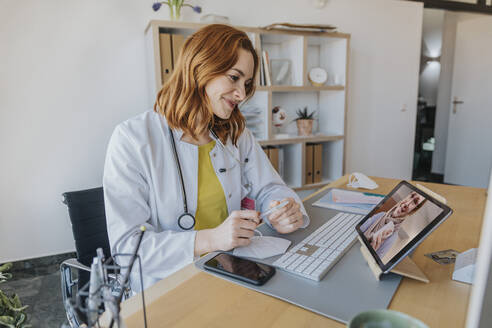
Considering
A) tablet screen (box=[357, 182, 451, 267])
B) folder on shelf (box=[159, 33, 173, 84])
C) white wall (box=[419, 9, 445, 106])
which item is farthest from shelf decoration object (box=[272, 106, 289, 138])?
white wall (box=[419, 9, 445, 106])

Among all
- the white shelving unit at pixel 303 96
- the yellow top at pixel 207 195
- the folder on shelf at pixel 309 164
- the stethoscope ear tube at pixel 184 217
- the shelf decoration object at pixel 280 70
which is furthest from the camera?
the folder on shelf at pixel 309 164

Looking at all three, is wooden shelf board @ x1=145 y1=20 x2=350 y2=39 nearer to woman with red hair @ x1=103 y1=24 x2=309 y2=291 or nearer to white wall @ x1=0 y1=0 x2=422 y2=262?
white wall @ x1=0 y1=0 x2=422 y2=262

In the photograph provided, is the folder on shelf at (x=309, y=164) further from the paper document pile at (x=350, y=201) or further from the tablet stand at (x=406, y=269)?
the tablet stand at (x=406, y=269)

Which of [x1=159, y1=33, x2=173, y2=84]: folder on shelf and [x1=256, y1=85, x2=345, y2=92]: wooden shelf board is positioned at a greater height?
Answer: [x1=159, y1=33, x2=173, y2=84]: folder on shelf

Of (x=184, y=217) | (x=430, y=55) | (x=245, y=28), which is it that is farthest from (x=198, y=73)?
(x=430, y=55)

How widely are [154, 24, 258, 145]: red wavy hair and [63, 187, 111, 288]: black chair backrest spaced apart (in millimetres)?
434

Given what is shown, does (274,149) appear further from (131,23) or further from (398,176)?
(398,176)

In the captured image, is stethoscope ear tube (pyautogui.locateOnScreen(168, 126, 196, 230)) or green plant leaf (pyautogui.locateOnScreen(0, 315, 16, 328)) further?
stethoscope ear tube (pyautogui.locateOnScreen(168, 126, 196, 230))

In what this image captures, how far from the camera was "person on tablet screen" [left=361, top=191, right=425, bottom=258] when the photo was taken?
0.77 metres

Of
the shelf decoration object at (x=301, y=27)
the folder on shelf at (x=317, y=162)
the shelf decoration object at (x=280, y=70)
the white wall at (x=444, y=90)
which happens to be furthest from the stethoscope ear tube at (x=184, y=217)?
the white wall at (x=444, y=90)

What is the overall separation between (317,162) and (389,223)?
2357 mm

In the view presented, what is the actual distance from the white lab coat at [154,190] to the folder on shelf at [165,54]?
3.99 ft

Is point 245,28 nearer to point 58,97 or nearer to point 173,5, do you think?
point 173,5

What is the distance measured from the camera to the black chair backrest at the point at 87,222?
1.20 m
